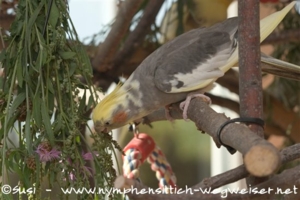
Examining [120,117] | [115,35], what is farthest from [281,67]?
[115,35]

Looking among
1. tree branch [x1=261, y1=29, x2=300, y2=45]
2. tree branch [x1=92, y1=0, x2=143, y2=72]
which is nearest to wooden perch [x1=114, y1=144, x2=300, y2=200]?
tree branch [x1=92, y1=0, x2=143, y2=72]

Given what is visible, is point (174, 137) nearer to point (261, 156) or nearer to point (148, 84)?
point (148, 84)

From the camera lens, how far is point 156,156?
0.98 meters

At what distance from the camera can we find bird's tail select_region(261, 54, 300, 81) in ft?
2.39

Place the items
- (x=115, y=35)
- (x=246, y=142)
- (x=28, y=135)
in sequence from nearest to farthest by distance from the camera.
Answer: (x=246, y=142), (x=28, y=135), (x=115, y=35)

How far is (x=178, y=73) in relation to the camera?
0.71m

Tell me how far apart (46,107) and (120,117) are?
0.14 metres

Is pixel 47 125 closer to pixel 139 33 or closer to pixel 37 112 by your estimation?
pixel 37 112

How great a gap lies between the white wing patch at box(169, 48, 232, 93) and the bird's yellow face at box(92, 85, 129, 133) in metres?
0.07

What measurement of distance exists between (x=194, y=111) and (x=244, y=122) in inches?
3.9

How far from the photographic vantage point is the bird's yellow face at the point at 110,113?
0.71 metres

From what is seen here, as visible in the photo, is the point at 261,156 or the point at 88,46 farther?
the point at 88,46

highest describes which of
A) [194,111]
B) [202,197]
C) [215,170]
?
[215,170]

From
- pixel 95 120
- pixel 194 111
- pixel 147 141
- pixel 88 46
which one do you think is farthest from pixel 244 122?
pixel 88 46
